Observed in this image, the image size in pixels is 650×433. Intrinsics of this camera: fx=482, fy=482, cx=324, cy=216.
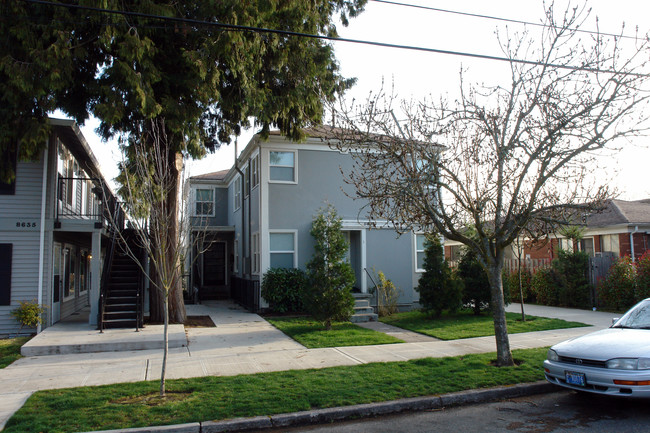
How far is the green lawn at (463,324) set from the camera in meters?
12.2

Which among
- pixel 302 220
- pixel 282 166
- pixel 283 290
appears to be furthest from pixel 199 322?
pixel 282 166

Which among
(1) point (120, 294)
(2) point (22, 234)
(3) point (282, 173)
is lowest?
(1) point (120, 294)

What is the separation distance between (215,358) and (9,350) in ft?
15.7

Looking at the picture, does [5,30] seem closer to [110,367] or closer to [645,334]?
[110,367]

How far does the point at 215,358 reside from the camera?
9.52 meters

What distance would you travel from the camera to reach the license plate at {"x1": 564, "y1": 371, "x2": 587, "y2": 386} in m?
6.22

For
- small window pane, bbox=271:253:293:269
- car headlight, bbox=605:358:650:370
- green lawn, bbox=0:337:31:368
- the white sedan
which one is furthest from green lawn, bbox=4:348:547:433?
small window pane, bbox=271:253:293:269

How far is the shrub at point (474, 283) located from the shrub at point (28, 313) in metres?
11.8

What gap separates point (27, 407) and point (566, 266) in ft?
55.0

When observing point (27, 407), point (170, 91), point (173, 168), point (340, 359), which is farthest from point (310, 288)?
point (27, 407)

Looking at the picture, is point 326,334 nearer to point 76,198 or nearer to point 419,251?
point 419,251

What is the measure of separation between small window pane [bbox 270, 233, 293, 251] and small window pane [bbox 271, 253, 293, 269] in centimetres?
21

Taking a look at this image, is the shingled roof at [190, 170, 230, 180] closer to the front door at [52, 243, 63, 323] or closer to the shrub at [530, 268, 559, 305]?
the front door at [52, 243, 63, 323]

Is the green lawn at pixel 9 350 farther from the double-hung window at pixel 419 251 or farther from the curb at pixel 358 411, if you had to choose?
the double-hung window at pixel 419 251
